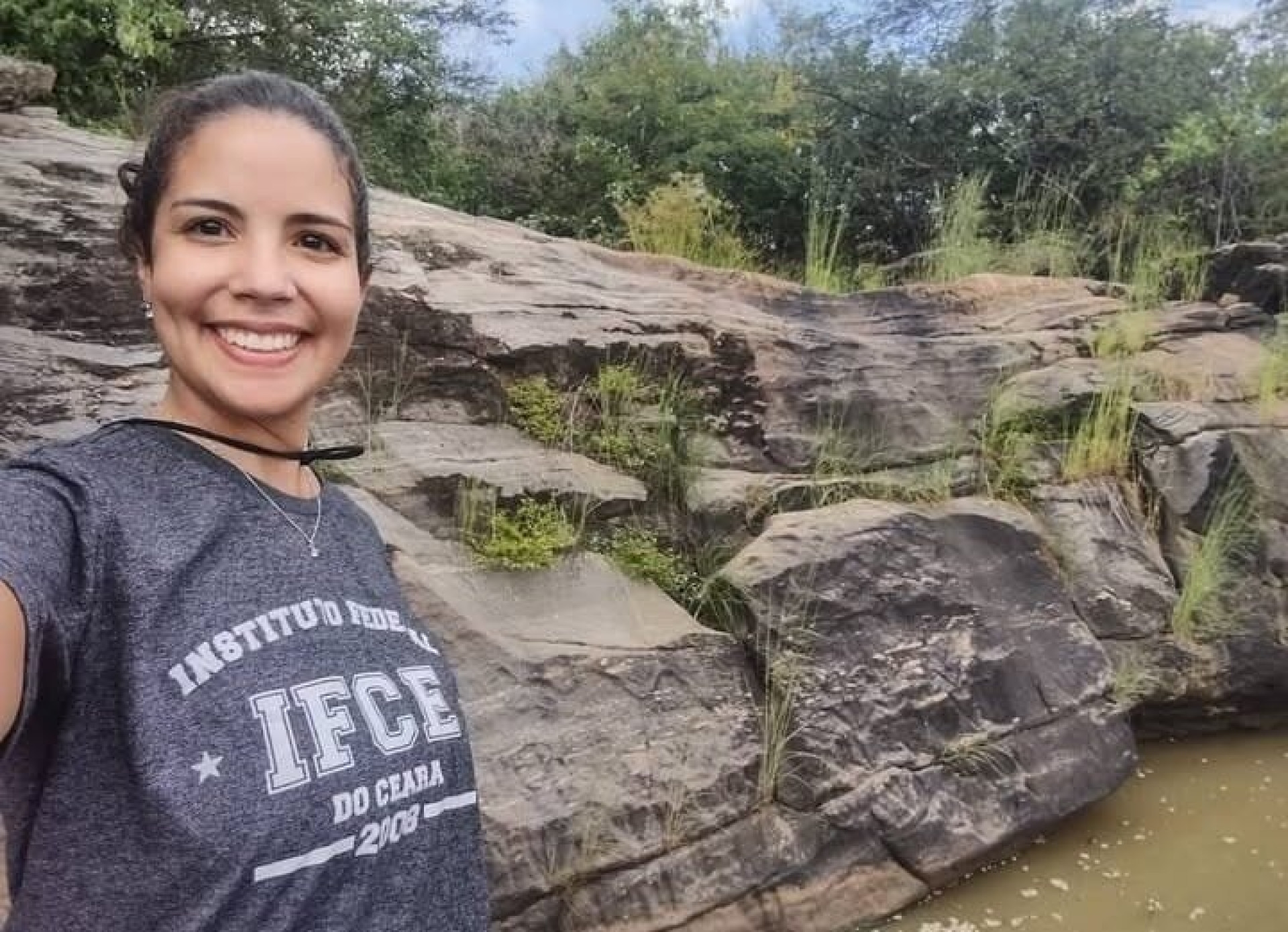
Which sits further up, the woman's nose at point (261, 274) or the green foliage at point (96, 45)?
the green foliage at point (96, 45)

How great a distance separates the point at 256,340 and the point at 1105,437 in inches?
156

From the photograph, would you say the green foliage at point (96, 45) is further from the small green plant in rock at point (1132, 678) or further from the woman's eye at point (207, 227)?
the small green plant in rock at point (1132, 678)

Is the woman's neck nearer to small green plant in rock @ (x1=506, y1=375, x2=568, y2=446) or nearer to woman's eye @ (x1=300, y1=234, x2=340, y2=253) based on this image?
woman's eye @ (x1=300, y1=234, x2=340, y2=253)

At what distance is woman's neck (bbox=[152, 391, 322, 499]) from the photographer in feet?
3.56

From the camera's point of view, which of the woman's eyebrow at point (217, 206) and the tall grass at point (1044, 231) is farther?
the tall grass at point (1044, 231)

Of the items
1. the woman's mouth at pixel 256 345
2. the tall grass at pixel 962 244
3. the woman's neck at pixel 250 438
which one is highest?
the tall grass at pixel 962 244

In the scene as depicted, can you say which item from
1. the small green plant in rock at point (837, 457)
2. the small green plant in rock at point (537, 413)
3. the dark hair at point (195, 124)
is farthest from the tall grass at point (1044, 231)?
the dark hair at point (195, 124)

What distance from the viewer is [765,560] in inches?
134

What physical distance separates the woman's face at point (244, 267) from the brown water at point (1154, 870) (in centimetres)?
257

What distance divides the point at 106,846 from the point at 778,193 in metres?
6.90

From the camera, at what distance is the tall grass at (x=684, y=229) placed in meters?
5.75

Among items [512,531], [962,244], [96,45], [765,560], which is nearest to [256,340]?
[512,531]

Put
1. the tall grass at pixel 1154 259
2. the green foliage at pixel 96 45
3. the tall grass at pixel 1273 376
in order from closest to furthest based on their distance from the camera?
the tall grass at pixel 1273 376, the green foliage at pixel 96 45, the tall grass at pixel 1154 259

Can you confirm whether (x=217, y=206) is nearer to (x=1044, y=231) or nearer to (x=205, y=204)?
(x=205, y=204)
